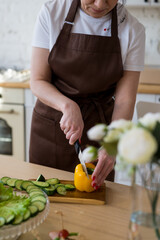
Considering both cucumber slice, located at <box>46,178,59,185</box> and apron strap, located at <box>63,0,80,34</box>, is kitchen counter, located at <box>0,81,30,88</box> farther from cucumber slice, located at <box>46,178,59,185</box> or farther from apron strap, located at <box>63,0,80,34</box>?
cucumber slice, located at <box>46,178,59,185</box>

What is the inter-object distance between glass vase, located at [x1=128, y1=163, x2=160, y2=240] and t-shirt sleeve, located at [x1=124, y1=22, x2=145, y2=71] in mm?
1059

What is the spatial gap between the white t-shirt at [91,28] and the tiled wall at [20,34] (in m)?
1.72

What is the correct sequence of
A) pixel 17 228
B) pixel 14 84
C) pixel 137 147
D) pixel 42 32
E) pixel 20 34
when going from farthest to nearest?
pixel 20 34 → pixel 14 84 → pixel 42 32 → pixel 17 228 → pixel 137 147

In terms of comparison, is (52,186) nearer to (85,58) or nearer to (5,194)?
(5,194)

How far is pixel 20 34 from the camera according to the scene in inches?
144

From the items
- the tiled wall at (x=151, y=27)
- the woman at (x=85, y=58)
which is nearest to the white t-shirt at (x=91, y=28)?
the woman at (x=85, y=58)

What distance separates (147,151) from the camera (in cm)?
60

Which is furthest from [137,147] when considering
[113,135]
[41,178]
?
[41,178]

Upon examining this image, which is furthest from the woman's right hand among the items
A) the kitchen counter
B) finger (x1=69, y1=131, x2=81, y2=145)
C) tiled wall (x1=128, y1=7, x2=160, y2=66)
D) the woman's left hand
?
tiled wall (x1=128, y1=7, x2=160, y2=66)

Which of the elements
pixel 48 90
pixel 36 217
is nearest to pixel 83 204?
pixel 36 217

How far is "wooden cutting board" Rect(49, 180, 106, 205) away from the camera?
128 cm

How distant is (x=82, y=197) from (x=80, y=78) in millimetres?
692

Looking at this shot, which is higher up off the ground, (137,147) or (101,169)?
(137,147)

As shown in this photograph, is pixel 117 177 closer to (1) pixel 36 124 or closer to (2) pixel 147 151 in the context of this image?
(1) pixel 36 124
